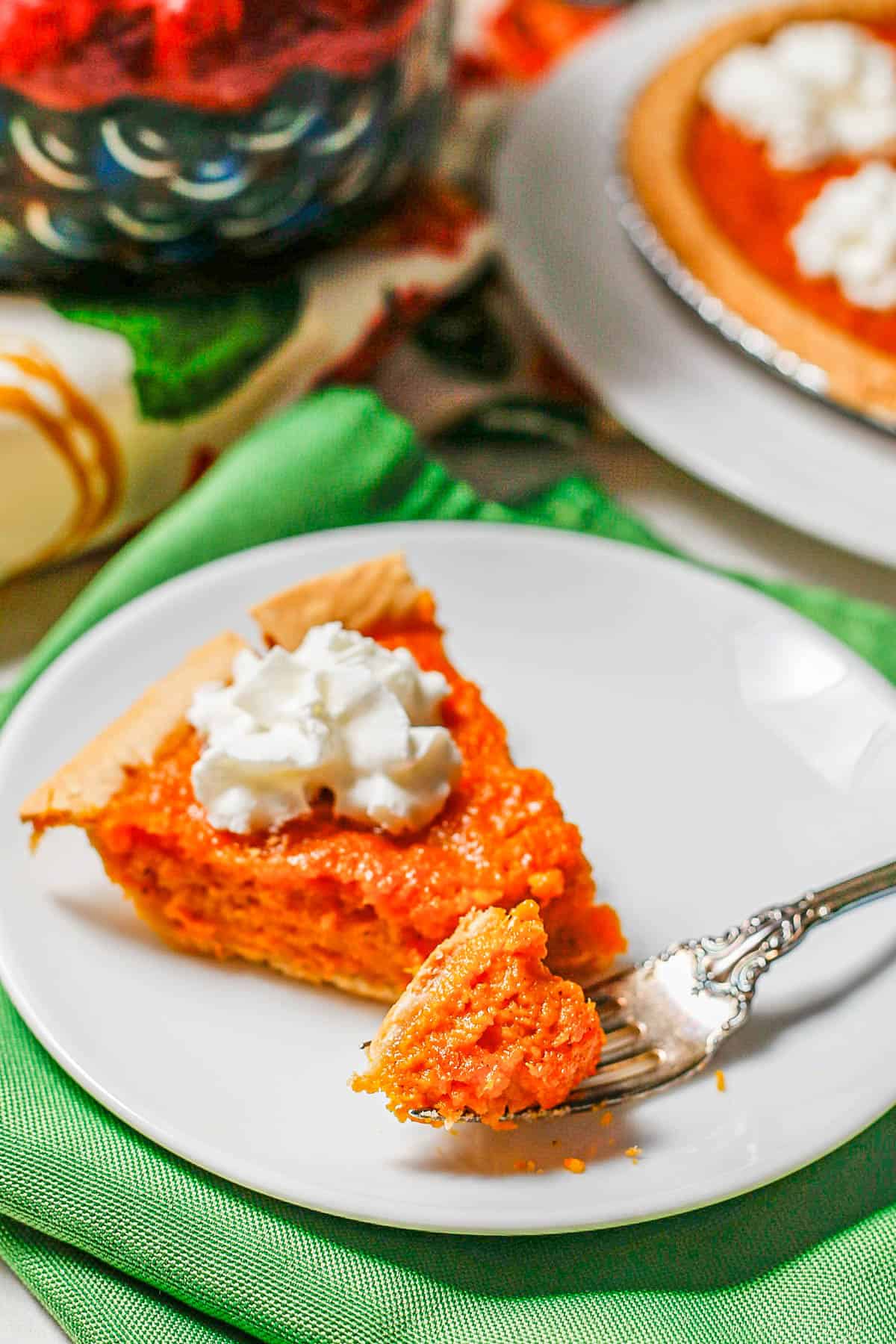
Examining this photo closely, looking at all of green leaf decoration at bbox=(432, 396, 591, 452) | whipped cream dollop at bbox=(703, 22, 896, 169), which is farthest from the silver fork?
whipped cream dollop at bbox=(703, 22, 896, 169)

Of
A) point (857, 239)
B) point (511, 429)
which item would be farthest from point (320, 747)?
point (857, 239)

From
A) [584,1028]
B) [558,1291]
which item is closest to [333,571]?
[584,1028]

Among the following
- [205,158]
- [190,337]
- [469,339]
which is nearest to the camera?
[205,158]

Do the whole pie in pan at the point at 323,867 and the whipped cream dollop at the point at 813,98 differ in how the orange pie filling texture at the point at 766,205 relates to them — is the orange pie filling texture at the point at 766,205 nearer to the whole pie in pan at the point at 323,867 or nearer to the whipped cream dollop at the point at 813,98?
the whipped cream dollop at the point at 813,98

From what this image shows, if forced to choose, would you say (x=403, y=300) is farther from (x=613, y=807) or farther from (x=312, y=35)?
Result: (x=613, y=807)

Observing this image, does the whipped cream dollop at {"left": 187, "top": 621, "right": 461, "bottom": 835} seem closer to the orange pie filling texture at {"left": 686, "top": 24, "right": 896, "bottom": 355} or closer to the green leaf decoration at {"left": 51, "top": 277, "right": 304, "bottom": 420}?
the green leaf decoration at {"left": 51, "top": 277, "right": 304, "bottom": 420}

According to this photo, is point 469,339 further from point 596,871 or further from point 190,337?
point 596,871
